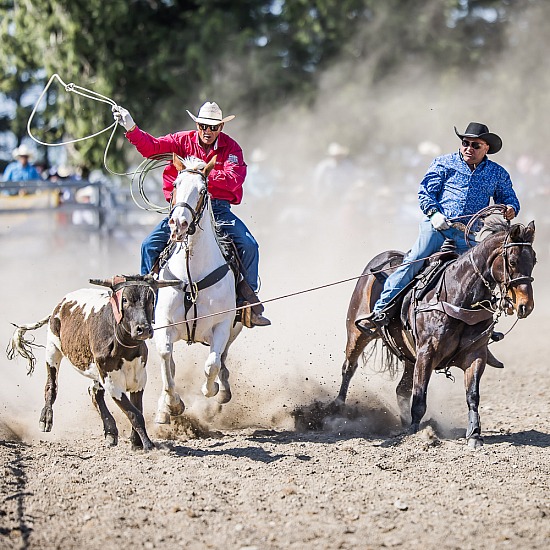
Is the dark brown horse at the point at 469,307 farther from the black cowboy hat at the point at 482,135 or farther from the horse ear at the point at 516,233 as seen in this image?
the black cowboy hat at the point at 482,135

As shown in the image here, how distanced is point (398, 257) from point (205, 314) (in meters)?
1.62

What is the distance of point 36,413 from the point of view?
797 centimetres

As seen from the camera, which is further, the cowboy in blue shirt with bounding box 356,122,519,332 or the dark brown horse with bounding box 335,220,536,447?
the cowboy in blue shirt with bounding box 356,122,519,332

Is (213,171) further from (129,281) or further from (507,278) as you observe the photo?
(507,278)

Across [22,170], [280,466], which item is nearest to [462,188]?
[280,466]

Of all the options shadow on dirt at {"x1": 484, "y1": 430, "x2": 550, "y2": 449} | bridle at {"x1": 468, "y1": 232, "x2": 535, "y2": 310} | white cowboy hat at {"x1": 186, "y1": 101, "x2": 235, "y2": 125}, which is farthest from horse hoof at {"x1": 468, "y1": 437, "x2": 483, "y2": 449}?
white cowboy hat at {"x1": 186, "y1": 101, "x2": 235, "y2": 125}

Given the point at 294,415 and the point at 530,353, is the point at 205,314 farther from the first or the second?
the point at 530,353

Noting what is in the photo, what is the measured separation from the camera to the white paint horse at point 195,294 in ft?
22.1

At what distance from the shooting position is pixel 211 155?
739 centimetres

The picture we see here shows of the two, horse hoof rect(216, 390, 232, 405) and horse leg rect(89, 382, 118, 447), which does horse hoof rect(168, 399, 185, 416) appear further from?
horse hoof rect(216, 390, 232, 405)

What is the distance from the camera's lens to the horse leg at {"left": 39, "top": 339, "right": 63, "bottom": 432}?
7.00 meters

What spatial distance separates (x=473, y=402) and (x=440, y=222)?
123 centimetres

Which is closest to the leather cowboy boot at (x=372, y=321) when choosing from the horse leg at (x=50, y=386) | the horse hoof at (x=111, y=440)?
the horse hoof at (x=111, y=440)

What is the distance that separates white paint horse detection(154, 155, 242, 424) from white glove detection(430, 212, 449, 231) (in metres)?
1.51
